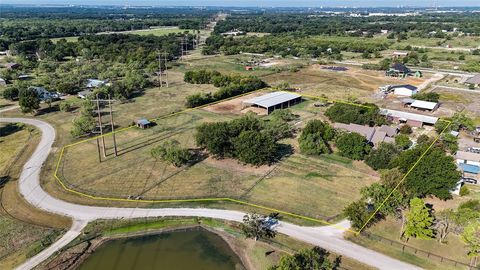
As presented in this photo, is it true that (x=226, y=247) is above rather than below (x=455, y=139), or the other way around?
below

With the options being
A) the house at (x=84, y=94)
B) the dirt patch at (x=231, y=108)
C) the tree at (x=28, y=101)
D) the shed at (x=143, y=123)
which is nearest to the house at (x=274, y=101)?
the dirt patch at (x=231, y=108)

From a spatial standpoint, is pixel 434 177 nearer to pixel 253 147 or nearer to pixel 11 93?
pixel 253 147

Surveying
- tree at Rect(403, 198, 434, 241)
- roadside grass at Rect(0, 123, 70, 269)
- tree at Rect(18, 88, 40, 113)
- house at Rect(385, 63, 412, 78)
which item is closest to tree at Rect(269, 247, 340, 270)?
tree at Rect(403, 198, 434, 241)

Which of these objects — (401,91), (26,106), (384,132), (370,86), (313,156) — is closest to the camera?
(313,156)

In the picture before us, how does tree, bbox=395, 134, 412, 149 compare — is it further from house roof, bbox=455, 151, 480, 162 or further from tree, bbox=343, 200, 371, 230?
tree, bbox=343, 200, 371, 230

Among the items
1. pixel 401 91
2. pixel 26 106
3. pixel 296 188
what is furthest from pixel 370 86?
pixel 26 106

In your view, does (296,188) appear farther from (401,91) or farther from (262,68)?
(262,68)
